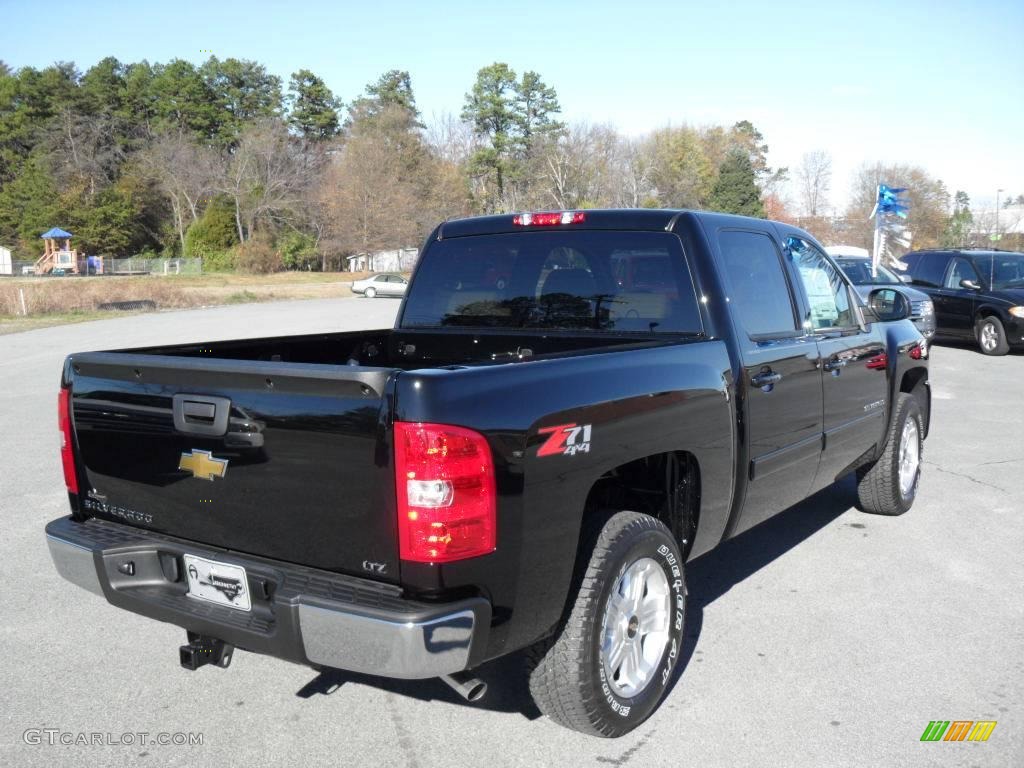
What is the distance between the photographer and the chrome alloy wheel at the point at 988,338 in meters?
16.2

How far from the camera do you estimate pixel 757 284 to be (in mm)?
4426

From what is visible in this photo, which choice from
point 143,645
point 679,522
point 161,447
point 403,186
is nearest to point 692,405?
point 679,522

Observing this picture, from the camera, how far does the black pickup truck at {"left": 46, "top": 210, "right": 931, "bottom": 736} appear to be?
261 centimetres

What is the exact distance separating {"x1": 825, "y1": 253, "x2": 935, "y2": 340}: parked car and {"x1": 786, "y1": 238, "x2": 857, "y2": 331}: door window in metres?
10.8

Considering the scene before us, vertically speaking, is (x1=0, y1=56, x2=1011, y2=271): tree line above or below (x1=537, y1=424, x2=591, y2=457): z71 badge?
above

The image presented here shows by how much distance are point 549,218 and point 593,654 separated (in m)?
2.30

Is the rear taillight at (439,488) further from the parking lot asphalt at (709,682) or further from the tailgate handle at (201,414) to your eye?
the parking lot asphalt at (709,682)

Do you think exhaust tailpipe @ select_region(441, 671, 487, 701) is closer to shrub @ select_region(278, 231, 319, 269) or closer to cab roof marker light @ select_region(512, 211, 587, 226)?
cab roof marker light @ select_region(512, 211, 587, 226)

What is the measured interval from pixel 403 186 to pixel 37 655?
211 ft

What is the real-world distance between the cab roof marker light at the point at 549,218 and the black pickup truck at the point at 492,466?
0.02 metres

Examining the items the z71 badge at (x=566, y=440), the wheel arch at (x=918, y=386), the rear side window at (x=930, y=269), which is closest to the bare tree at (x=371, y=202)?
the rear side window at (x=930, y=269)

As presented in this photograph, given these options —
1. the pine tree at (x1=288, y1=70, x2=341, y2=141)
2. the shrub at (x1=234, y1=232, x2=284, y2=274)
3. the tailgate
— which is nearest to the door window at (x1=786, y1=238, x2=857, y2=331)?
the tailgate

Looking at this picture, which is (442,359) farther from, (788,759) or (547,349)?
(788,759)

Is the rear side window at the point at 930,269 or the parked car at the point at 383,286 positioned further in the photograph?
the parked car at the point at 383,286
